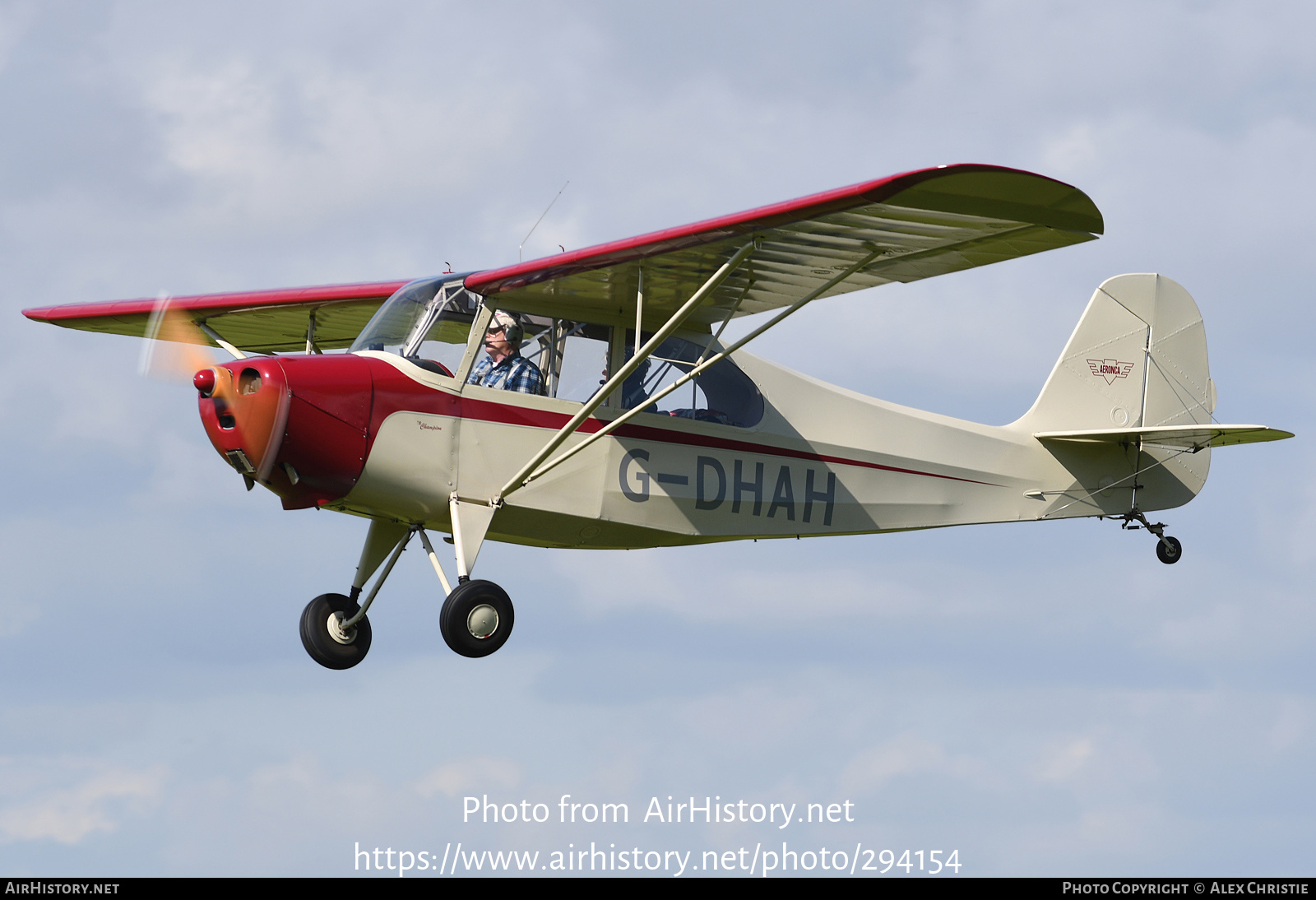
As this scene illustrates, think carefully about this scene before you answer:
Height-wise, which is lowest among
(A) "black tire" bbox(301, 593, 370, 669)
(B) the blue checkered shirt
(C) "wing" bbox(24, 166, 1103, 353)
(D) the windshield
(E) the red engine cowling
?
(A) "black tire" bbox(301, 593, 370, 669)

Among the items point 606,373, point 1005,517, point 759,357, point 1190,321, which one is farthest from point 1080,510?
point 606,373

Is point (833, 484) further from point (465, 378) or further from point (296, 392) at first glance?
point (296, 392)

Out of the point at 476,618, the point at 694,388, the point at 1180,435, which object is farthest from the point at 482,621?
the point at 1180,435

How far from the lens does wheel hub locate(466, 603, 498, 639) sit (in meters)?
9.41

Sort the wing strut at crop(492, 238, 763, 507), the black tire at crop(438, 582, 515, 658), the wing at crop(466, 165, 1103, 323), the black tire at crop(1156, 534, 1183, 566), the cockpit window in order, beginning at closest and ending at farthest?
the wing at crop(466, 165, 1103, 323), the black tire at crop(438, 582, 515, 658), the wing strut at crop(492, 238, 763, 507), the cockpit window, the black tire at crop(1156, 534, 1183, 566)

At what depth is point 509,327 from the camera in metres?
10.2

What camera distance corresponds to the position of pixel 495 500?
998cm

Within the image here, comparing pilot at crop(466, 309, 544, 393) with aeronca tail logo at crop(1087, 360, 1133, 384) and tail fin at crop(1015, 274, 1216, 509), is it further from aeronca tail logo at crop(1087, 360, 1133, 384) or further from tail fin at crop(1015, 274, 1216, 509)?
aeronca tail logo at crop(1087, 360, 1133, 384)

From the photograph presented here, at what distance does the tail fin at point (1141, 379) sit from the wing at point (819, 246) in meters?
3.96

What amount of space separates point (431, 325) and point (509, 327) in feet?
1.78

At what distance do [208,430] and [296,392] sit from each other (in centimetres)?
60

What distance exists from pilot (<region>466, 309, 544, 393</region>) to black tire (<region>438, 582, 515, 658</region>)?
1.44m

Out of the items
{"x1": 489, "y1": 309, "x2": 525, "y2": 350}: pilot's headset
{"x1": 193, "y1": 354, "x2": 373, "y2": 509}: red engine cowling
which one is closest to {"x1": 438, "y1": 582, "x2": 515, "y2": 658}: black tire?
{"x1": 193, "y1": 354, "x2": 373, "y2": 509}: red engine cowling

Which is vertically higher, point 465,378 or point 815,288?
point 815,288
